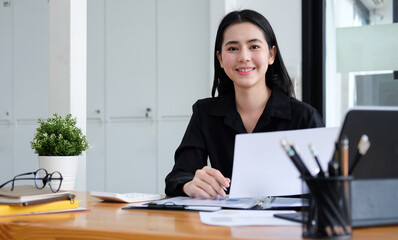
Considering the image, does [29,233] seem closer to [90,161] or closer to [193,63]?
[193,63]

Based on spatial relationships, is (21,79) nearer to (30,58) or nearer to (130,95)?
(30,58)

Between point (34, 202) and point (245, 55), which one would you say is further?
point (245, 55)

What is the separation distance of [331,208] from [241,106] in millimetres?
1134

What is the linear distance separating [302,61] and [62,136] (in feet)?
5.40

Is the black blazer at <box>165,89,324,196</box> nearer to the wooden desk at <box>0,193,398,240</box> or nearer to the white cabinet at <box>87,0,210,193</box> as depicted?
the wooden desk at <box>0,193,398,240</box>

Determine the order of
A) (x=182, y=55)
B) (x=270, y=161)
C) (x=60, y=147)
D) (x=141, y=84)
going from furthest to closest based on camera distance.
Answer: (x=141, y=84) < (x=182, y=55) < (x=60, y=147) < (x=270, y=161)

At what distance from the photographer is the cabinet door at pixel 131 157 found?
13.5 feet

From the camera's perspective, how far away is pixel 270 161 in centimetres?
124

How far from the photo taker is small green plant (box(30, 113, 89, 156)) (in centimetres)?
204

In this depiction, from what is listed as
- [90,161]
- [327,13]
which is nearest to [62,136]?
[327,13]

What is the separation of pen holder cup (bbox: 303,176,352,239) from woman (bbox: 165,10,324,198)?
0.94 m

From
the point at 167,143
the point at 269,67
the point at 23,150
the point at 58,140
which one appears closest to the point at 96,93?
the point at 167,143

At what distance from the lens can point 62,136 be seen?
6.79 ft

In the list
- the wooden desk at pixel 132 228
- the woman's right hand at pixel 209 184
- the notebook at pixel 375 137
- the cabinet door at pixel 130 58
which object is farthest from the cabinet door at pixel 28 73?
the notebook at pixel 375 137
